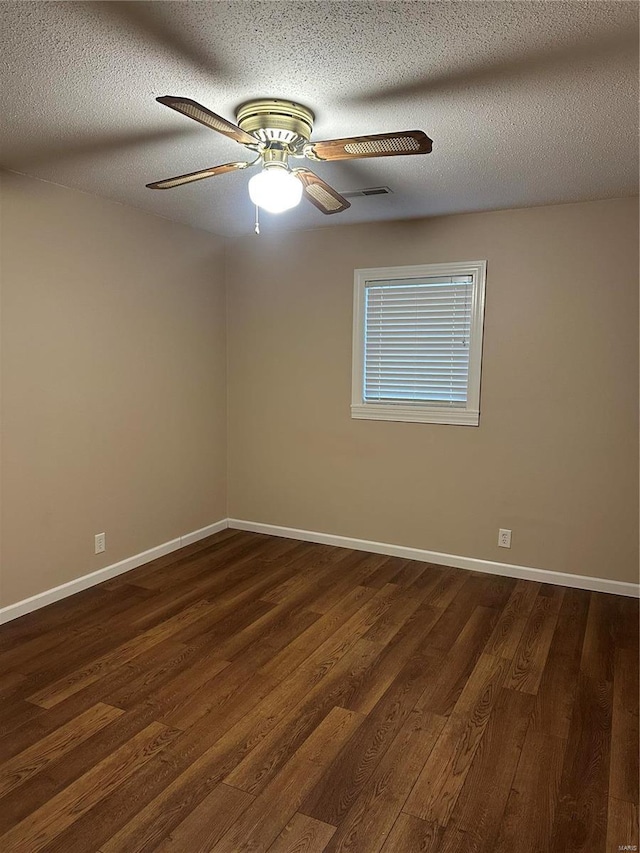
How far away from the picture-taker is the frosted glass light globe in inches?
91.0

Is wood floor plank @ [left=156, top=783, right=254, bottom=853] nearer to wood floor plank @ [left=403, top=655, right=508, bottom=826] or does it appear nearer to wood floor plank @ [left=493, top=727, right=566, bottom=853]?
wood floor plank @ [left=403, top=655, right=508, bottom=826]

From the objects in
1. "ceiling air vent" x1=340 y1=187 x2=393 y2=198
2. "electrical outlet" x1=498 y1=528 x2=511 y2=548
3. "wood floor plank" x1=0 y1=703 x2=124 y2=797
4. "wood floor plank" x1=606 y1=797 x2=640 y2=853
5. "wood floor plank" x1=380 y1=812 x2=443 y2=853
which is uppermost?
"ceiling air vent" x1=340 y1=187 x2=393 y2=198

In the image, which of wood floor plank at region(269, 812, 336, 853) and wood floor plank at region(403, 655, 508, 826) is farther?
wood floor plank at region(403, 655, 508, 826)

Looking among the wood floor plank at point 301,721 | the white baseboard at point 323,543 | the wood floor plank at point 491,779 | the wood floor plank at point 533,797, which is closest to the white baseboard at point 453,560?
the white baseboard at point 323,543

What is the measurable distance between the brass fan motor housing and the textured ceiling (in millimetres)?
45

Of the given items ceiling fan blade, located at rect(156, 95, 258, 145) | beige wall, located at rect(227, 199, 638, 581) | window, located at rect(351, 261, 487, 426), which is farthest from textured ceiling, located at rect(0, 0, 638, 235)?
window, located at rect(351, 261, 487, 426)

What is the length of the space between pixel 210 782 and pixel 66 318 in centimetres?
265

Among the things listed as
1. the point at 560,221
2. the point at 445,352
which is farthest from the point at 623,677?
the point at 560,221

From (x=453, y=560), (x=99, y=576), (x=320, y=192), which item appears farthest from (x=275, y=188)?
(x=453, y=560)

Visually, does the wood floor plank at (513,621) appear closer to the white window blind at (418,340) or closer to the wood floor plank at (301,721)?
the wood floor plank at (301,721)

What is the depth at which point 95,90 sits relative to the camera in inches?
85.3

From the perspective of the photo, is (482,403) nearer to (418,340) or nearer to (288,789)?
(418,340)

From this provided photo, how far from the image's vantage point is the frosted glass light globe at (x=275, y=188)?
2312mm

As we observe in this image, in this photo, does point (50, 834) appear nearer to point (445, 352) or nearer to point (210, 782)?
point (210, 782)
